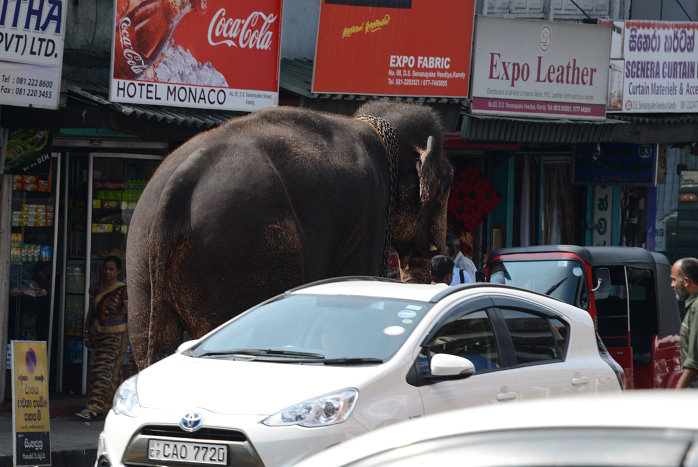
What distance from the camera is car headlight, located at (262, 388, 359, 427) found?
18.6ft

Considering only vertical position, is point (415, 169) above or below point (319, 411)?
above

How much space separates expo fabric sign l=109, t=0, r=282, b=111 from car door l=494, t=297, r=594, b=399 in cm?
541

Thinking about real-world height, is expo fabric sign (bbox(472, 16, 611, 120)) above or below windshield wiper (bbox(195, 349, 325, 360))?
above

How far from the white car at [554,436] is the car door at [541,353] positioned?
463cm

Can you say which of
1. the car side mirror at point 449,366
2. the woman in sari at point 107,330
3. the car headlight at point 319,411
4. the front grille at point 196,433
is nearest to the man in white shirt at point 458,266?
the woman in sari at point 107,330

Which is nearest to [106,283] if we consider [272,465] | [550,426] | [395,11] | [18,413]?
[18,413]

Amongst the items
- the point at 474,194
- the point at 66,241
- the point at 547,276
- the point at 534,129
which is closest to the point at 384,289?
the point at 547,276

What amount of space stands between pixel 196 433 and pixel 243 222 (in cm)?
198

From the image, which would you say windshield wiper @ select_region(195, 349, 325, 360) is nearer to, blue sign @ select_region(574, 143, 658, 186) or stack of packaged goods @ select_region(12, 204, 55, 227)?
stack of packaged goods @ select_region(12, 204, 55, 227)

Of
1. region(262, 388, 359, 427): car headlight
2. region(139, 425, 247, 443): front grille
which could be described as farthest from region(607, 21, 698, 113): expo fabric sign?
region(139, 425, 247, 443): front grille

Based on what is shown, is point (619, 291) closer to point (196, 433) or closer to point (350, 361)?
point (350, 361)

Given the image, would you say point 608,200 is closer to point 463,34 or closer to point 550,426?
point 463,34

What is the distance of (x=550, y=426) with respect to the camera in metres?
2.13

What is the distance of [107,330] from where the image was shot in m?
12.1
